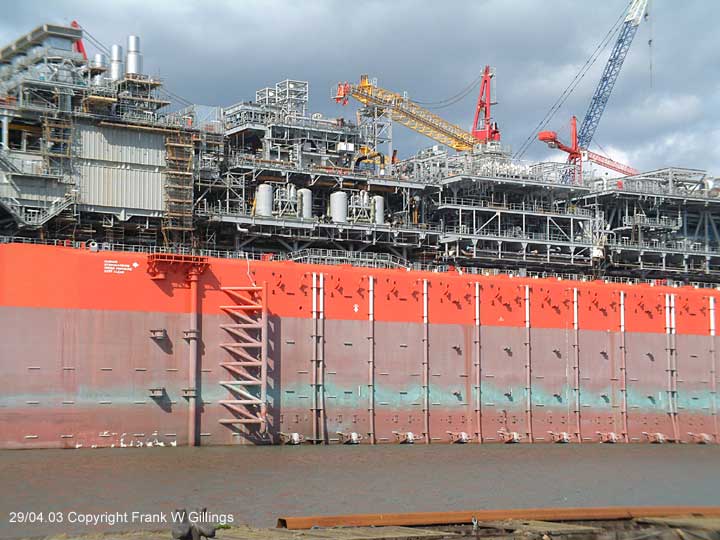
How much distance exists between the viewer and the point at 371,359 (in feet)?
160

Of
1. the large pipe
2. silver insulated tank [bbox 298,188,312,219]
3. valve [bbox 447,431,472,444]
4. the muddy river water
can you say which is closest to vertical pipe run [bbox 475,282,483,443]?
valve [bbox 447,431,472,444]

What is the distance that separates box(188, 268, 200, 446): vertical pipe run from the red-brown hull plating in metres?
0.20

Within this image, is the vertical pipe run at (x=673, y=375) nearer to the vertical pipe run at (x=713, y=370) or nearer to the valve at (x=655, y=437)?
the valve at (x=655, y=437)

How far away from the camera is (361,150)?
5931 cm

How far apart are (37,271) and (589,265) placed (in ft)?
103

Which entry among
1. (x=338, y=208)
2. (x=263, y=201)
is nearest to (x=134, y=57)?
(x=263, y=201)

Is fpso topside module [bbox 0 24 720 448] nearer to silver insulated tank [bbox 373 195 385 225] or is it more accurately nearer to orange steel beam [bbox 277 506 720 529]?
silver insulated tank [bbox 373 195 385 225]

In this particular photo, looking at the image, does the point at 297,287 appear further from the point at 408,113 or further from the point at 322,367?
the point at 408,113

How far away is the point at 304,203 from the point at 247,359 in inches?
412

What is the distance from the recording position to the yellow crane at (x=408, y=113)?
63.2 m

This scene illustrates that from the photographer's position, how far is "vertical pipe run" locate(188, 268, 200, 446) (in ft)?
144

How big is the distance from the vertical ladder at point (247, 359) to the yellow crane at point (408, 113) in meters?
20.1

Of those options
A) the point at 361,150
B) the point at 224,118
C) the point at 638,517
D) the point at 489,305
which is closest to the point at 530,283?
the point at 489,305

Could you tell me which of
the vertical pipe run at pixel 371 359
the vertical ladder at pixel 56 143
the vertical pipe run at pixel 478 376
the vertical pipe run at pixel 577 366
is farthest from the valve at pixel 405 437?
the vertical ladder at pixel 56 143
